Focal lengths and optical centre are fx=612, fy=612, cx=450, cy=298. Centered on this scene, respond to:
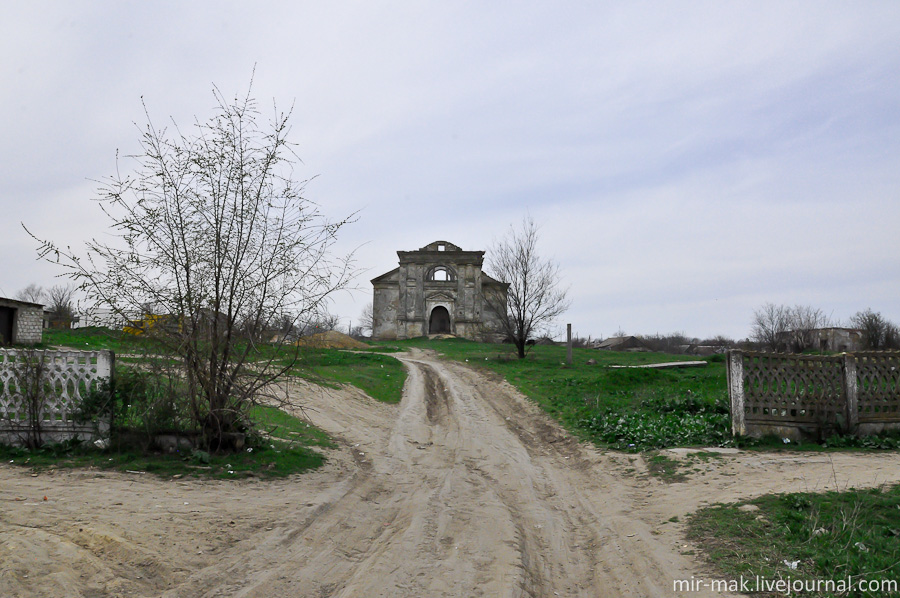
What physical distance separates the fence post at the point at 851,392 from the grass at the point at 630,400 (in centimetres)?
219

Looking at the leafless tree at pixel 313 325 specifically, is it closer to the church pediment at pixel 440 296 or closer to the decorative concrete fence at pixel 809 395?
the decorative concrete fence at pixel 809 395

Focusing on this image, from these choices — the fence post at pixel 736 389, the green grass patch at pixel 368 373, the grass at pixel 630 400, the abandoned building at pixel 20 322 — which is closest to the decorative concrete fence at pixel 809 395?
the fence post at pixel 736 389

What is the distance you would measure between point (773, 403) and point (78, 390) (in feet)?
40.0

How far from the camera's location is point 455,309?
49.2 m

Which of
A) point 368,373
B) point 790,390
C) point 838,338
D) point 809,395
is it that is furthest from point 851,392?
point 838,338

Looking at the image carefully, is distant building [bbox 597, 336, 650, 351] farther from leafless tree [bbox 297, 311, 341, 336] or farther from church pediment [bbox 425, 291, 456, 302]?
leafless tree [bbox 297, 311, 341, 336]

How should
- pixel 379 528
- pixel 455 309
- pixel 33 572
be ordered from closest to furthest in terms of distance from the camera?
1. pixel 33 572
2. pixel 379 528
3. pixel 455 309

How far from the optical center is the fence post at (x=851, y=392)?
11773mm

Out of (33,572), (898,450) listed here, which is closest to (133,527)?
(33,572)

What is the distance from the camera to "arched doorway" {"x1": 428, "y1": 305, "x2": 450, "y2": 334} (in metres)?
50.2

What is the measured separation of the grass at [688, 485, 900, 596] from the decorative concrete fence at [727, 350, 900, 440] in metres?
4.34

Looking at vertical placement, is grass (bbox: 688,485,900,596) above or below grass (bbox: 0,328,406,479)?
below

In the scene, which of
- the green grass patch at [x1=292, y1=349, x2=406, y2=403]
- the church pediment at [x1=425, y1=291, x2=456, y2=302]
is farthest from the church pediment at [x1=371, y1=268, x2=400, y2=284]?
the green grass patch at [x1=292, y1=349, x2=406, y2=403]

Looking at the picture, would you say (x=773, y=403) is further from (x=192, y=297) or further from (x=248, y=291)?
(x=192, y=297)
